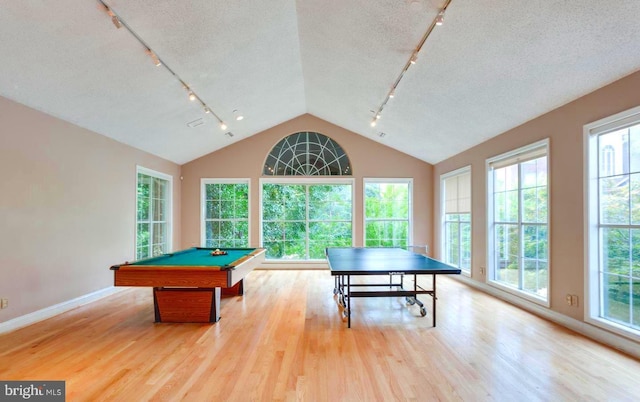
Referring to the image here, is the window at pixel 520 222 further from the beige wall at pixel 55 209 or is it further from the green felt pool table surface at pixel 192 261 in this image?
the beige wall at pixel 55 209

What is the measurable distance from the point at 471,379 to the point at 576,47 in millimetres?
2941

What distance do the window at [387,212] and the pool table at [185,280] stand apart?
11.3 ft

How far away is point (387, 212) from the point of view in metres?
7.50

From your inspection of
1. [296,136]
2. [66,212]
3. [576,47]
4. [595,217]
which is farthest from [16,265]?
[595,217]

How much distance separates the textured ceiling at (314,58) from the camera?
2.70m

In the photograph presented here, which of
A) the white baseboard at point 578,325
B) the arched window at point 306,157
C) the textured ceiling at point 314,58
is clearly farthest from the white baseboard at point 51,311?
the white baseboard at point 578,325

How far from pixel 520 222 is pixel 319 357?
135 inches

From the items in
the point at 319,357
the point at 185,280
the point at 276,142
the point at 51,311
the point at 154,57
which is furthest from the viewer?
the point at 276,142

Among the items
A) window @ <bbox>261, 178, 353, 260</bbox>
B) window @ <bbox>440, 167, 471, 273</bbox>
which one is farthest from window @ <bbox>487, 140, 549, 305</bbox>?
window @ <bbox>261, 178, 353, 260</bbox>

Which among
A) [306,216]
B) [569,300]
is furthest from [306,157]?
[569,300]

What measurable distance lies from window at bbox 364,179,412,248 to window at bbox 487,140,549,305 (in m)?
2.50

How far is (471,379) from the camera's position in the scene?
94.3 inches

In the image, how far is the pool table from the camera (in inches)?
130

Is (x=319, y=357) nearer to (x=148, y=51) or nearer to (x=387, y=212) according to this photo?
(x=148, y=51)
